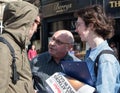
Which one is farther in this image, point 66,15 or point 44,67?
point 66,15

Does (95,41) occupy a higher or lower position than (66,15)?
higher

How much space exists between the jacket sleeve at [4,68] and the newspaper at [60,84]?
54 cm

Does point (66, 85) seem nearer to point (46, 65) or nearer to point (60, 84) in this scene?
point (60, 84)

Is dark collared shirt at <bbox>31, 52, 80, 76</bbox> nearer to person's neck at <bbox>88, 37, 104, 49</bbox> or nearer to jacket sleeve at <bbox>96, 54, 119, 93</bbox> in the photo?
person's neck at <bbox>88, 37, 104, 49</bbox>

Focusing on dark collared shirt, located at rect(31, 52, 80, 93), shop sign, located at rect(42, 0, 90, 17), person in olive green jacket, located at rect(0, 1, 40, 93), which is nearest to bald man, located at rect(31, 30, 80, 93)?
dark collared shirt, located at rect(31, 52, 80, 93)

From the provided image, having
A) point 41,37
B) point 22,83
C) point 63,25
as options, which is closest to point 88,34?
point 22,83

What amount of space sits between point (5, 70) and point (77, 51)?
12.9 metres

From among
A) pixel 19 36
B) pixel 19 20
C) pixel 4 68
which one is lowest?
pixel 4 68

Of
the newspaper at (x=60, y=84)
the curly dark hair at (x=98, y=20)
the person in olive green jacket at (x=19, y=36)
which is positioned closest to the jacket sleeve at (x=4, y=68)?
the person in olive green jacket at (x=19, y=36)

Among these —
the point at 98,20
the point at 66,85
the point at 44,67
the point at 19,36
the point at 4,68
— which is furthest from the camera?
the point at 44,67

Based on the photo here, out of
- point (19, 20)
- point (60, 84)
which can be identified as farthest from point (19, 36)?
point (60, 84)

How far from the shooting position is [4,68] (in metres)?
2.79

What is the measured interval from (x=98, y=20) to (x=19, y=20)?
27.3 inches

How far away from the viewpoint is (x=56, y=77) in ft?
10.8
